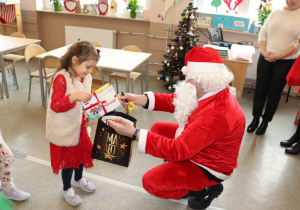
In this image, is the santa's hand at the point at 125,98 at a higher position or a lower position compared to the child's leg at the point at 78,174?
higher

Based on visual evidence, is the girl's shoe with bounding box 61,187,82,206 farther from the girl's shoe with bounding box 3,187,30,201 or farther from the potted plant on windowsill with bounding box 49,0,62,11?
the potted plant on windowsill with bounding box 49,0,62,11

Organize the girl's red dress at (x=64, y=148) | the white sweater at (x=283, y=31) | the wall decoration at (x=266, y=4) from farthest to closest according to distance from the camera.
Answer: the wall decoration at (x=266, y=4), the white sweater at (x=283, y=31), the girl's red dress at (x=64, y=148)

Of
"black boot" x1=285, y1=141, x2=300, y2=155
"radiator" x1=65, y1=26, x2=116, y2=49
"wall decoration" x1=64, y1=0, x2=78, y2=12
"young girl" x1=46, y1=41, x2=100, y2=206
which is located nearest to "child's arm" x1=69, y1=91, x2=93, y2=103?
"young girl" x1=46, y1=41, x2=100, y2=206

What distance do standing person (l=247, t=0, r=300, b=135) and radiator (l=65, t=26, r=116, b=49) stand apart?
9.24ft

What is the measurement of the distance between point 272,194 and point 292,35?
1.62 m

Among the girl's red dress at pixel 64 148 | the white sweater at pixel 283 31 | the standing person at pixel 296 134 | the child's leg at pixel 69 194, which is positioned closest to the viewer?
the girl's red dress at pixel 64 148

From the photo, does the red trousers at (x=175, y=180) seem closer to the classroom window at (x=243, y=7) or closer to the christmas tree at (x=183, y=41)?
the christmas tree at (x=183, y=41)

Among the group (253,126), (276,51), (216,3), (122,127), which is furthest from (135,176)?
(216,3)

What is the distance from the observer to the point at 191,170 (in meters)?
1.79

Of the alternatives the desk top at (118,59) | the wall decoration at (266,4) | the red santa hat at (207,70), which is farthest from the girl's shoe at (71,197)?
the wall decoration at (266,4)

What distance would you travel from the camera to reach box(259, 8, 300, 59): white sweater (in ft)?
9.25

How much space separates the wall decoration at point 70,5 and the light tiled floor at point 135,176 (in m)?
2.59

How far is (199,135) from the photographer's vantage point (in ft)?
5.11

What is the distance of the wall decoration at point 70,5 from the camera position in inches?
205
